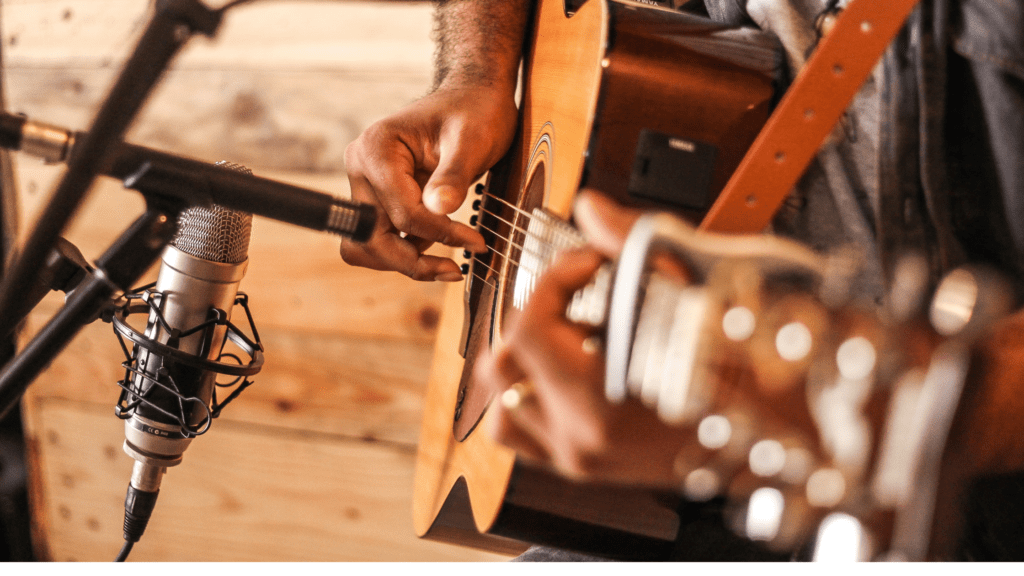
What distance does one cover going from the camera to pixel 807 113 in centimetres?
49

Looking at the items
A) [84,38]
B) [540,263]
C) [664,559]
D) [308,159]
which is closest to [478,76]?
[540,263]

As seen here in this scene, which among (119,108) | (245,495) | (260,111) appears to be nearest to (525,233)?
(119,108)

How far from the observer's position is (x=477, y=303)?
903 millimetres

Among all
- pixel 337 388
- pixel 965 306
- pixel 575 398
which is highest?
pixel 965 306

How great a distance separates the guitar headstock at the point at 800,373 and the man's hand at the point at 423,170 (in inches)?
15.9

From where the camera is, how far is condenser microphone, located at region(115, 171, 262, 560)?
22.5 inches

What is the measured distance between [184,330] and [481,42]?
1.94 feet

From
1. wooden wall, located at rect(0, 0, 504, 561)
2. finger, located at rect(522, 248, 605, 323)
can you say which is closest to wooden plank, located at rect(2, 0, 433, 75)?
wooden wall, located at rect(0, 0, 504, 561)

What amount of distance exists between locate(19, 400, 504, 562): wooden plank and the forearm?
2.45 feet

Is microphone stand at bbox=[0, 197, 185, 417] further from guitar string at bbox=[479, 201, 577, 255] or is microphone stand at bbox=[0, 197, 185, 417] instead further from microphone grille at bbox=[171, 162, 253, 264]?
guitar string at bbox=[479, 201, 577, 255]

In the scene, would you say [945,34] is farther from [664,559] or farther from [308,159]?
[308,159]

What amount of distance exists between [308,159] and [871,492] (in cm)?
117

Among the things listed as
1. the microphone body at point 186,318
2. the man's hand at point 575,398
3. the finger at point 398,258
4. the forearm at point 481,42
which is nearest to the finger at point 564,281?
the man's hand at point 575,398

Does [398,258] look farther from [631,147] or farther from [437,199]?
[631,147]
